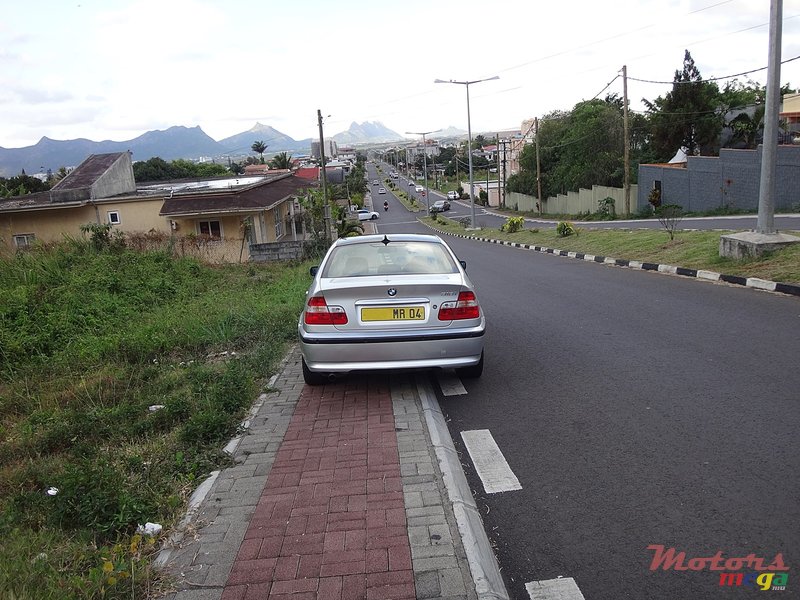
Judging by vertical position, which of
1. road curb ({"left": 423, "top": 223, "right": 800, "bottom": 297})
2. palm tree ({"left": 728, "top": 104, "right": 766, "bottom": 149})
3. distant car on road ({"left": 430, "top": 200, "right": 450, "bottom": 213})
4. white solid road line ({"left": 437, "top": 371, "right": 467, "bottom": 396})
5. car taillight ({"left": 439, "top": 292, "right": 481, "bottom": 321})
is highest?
palm tree ({"left": 728, "top": 104, "right": 766, "bottom": 149})

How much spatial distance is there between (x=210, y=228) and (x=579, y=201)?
1353 inches

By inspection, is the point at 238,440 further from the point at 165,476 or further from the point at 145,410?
the point at 145,410

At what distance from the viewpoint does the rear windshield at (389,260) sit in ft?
20.0

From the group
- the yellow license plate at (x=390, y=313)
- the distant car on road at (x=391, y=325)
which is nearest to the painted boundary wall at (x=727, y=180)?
the distant car on road at (x=391, y=325)

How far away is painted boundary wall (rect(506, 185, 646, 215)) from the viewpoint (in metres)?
45.3

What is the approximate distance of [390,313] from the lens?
5469 mm

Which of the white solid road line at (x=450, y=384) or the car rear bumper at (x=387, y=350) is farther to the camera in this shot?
the white solid road line at (x=450, y=384)

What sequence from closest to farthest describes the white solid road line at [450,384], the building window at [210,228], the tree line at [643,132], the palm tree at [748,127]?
the white solid road line at [450,384]
the building window at [210,228]
the palm tree at [748,127]
the tree line at [643,132]

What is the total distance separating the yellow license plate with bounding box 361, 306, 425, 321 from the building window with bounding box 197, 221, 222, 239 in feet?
80.0

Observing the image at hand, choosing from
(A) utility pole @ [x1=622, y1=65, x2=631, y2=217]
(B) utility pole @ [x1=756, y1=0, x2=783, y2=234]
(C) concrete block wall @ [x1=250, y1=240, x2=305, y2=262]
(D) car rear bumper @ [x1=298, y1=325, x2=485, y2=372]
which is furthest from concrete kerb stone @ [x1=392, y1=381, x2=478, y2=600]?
(A) utility pole @ [x1=622, y1=65, x2=631, y2=217]

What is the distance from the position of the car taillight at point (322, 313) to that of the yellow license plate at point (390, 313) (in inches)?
7.6

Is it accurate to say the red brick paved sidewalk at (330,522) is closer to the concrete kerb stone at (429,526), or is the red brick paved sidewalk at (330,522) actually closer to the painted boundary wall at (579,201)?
the concrete kerb stone at (429,526)

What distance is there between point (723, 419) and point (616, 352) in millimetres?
2161

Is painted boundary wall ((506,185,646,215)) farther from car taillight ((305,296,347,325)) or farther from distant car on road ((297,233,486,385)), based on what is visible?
car taillight ((305,296,347,325))
